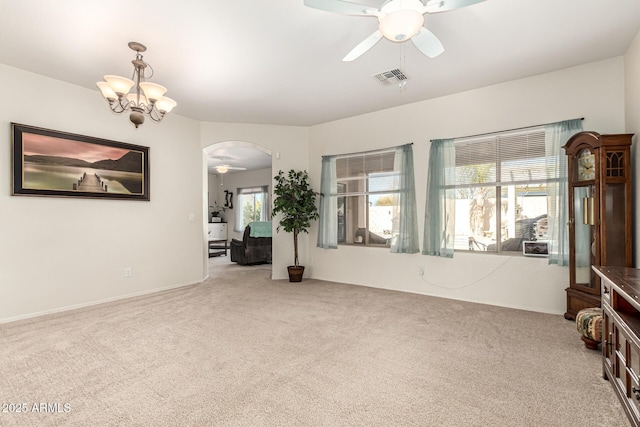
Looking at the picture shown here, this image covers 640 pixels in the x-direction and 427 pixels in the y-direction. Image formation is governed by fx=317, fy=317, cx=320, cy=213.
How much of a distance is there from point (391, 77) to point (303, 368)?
3170 millimetres

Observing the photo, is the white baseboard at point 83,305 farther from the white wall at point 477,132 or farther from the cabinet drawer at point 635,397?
the cabinet drawer at point 635,397

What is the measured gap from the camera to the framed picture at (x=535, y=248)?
148 inches

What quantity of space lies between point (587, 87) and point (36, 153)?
6.22 metres

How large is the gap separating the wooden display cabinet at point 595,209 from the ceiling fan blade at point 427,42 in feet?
6.31

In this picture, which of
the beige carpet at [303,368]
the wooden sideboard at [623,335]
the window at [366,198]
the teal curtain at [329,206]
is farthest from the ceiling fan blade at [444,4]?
the teal curtain at [329,206]

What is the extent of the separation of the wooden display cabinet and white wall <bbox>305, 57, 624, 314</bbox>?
0.34 metres

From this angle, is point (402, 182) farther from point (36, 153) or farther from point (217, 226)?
point (217, 226)

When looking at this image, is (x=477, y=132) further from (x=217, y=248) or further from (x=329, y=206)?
(x=217, y=248)

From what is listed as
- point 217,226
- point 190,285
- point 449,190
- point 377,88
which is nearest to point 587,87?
point 449,190

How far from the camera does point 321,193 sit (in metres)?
5.62

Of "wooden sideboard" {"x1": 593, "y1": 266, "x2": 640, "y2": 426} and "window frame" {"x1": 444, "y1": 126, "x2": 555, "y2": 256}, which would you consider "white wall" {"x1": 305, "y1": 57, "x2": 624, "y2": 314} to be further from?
"wooden sideboard" {"x1": 593, "y1": 266, "x2": 640, "y2": 426}

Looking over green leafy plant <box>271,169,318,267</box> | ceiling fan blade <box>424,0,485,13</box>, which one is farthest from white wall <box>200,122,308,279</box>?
ceiling fan blade <box>424,0,485,13</box>

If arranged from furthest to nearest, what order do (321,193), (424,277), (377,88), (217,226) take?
(217,226) < (321,193) < (424,277) < (377,88)

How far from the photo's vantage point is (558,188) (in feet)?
11.8
